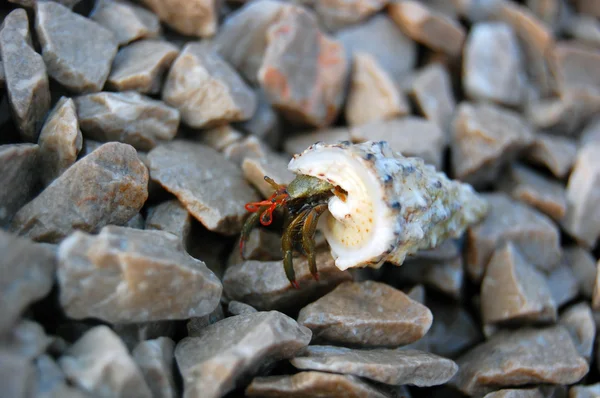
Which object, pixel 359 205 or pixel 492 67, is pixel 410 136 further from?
pixel 359 205

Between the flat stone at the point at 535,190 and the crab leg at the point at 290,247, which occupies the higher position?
the flat stone at the point at 535,190

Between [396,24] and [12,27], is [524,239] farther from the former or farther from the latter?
[12,27]

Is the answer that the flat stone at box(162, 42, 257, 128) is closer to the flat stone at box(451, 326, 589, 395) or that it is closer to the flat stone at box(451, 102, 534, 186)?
the flat stone at box(451, 102, 534, 186)

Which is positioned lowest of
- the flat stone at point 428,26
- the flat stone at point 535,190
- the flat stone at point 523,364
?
the flat stone at point 523,364

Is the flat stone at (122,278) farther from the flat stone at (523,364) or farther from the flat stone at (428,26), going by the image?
the flat stone at (428,26)

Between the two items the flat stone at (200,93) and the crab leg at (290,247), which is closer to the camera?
the crab leg at (290,247)

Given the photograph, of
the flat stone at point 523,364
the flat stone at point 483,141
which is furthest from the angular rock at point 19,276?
the flat stone at point 483,141

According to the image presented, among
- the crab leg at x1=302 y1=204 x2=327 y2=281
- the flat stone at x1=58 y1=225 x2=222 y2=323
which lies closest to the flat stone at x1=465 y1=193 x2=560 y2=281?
the crab leg at x1=302 y1=204 x2=327 y2=281
